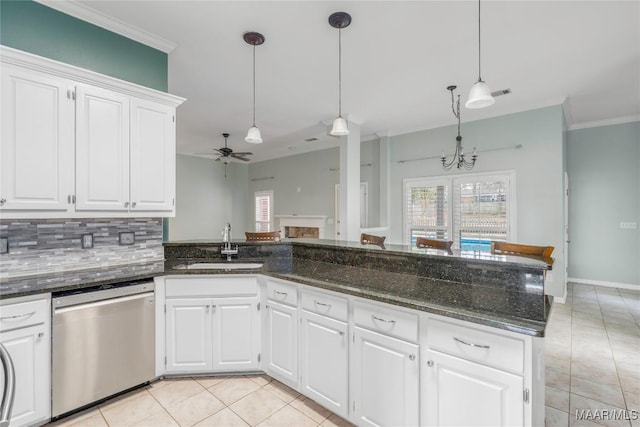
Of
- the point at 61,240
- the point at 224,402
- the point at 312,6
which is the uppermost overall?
the point at 312,6

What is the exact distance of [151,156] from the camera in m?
2.54

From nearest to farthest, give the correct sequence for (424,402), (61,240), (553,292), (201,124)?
(424,402)
(61,240)
(553,292)
(201,124)

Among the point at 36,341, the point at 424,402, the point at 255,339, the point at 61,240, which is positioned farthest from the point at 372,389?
the point at 61,240

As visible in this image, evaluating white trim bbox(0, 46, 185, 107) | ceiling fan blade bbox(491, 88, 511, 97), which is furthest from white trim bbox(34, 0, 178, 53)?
ceiling fan blade bbox(491, 88, 511, 97)

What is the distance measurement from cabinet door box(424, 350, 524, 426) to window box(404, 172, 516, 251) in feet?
11.7

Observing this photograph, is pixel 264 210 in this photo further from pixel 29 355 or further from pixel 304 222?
pixel 29 355

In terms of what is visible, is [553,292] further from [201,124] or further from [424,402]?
[201,124]

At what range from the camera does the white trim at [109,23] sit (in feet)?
7.39

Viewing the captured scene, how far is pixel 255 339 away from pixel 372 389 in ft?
3.49

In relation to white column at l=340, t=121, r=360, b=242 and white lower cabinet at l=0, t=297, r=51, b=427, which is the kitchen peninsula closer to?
white lower cabinet at l=0, t=297, r=51, b=427

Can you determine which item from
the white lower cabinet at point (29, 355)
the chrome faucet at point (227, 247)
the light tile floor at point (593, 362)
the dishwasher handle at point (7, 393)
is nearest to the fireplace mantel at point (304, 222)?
the chrome faucet at point (227, 247)

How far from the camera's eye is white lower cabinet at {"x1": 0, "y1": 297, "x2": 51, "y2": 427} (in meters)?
1.72

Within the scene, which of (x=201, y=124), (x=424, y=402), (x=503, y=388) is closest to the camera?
(x=503, y=388)

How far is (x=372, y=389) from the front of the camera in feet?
5.69
